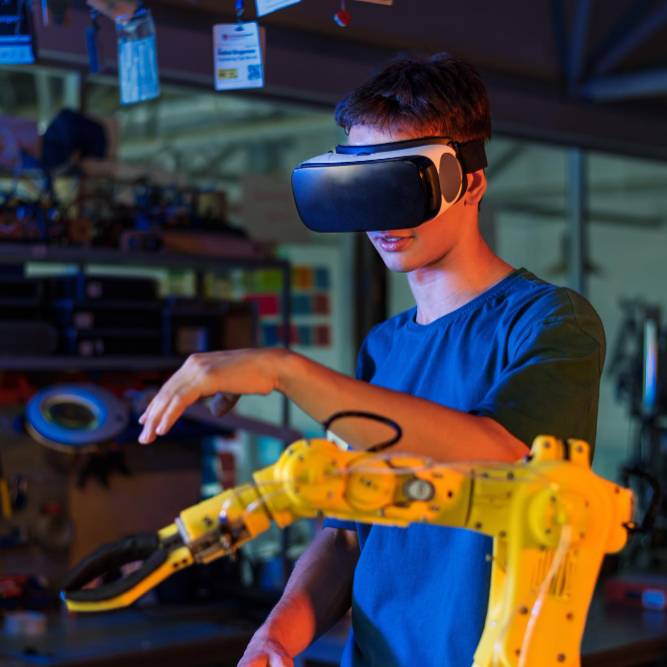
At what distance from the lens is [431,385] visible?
1543 mm

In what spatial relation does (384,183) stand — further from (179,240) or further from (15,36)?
(179,240)

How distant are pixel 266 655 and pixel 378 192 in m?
0.60

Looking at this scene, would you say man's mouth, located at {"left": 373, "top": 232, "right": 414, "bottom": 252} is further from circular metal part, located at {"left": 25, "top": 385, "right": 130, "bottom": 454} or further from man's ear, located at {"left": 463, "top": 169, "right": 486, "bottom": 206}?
circular metal part, located at {"left": 25, "top": 385, "right": 130, "bottom": 454}

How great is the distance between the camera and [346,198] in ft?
Answer: 4.49

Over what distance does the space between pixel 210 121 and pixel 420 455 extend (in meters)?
9.78

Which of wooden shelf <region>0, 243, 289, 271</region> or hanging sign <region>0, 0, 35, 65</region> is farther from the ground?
hanging sign <region>0, 0, 35, 65</region>

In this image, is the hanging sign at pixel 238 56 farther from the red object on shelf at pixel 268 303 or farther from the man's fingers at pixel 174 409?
the red object on shelf at pixel 268 303

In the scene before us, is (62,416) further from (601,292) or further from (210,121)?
(601,292)

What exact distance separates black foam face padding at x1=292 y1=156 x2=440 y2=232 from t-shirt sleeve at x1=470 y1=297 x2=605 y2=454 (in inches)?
7.5

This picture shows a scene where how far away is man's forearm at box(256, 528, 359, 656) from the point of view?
162 cm

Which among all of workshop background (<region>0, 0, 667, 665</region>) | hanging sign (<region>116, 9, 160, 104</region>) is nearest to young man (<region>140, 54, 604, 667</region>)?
hanging sign (<region>116, 9, 160, 104</region>)

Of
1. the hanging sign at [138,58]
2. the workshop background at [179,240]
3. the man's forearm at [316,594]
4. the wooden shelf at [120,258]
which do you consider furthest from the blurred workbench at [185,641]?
the man's forearm at [316,594]

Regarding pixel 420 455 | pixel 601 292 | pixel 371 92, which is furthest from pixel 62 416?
pixel 601 292

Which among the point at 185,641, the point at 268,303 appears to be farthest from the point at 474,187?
the point at 268,303
